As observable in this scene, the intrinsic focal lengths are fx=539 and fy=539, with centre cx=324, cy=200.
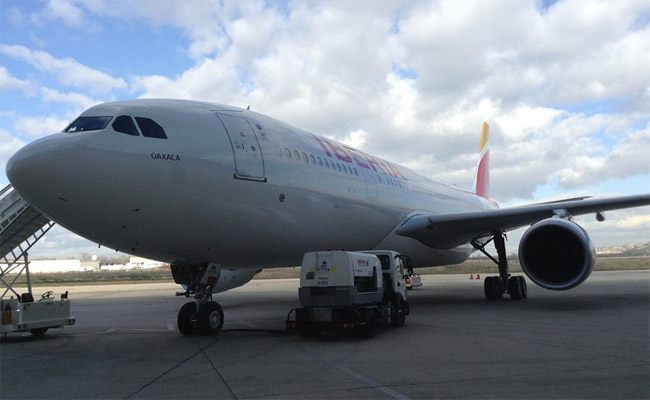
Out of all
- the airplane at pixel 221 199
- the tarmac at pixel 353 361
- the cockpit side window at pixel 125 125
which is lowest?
the tarmac at pixel 353 361

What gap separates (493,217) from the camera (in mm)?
12844

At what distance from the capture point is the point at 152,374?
5.80 m

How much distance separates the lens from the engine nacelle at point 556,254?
10.7 meters

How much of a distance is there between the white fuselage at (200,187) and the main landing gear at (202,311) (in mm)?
376

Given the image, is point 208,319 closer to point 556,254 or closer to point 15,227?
point 15,227

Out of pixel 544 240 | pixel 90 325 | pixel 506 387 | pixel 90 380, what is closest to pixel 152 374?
pixel 90 380

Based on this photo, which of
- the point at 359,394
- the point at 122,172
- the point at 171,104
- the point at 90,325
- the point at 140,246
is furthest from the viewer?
the point at 90,325

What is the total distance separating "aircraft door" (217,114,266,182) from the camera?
7801 millimetres

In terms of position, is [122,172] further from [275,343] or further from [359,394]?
[359,394]

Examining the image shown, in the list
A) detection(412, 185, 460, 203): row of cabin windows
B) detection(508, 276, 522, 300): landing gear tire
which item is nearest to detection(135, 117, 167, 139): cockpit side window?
detection(412, 185, 460, 203): row of cabin windows

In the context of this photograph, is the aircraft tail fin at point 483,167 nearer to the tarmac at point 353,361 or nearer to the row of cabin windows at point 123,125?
the tarmac at point 353,361

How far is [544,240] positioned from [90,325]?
10.1 m

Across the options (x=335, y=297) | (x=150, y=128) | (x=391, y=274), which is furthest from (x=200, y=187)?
(x=391, y=274)

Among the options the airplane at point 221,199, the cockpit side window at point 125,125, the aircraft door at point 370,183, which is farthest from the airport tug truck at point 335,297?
the cockpit side window at point 125,125
